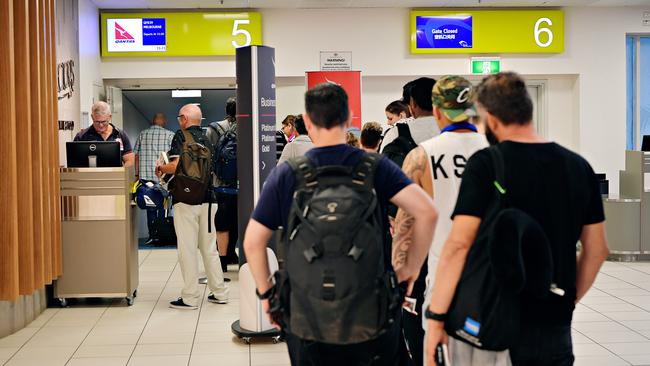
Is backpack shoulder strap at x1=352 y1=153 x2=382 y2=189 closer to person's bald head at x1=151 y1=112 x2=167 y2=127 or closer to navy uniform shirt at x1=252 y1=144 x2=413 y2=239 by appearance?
navy uniform shirt at x1=252 y1=144 x2=413 y2=239

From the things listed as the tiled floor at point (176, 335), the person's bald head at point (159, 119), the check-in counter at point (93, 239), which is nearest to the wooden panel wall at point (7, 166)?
the tiled floor at point (176, 335)

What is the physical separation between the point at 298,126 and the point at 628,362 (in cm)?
320

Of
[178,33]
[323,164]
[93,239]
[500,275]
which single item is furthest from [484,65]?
[500,275]

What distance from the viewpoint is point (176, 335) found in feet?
19.2

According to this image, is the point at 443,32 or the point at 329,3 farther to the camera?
the point at 443,32

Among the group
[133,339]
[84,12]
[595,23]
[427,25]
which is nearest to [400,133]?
[133,339]

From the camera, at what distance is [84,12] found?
9883mm

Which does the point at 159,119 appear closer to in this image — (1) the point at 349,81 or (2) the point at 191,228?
(1) the point at 349,81

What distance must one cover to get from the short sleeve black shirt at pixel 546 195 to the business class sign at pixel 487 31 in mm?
9041

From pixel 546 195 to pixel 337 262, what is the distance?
2.10 feet

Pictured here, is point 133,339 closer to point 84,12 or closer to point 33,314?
point 33,314

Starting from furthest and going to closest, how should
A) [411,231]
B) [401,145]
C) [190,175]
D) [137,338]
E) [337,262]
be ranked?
[190,175], [137,338], [401,145], [411,231], [337,262]

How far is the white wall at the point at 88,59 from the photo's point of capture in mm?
9617

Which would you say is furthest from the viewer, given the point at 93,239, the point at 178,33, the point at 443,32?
the point at 443,32
